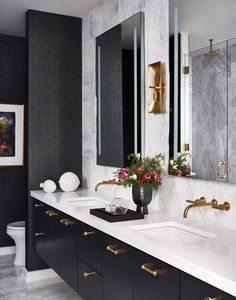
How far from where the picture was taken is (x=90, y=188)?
3.58 metres

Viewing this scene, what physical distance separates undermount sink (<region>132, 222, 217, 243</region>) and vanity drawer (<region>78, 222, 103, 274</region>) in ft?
0.92

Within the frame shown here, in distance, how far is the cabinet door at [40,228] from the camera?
10.3 ft

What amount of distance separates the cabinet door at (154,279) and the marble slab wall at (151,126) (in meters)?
0.54

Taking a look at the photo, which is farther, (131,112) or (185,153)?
(131,112)

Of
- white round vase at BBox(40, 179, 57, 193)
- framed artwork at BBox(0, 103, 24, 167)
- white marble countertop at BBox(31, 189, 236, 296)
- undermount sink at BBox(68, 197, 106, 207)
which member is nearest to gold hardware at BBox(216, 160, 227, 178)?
white marble countertop at BBox(31, 189, 236, 296)

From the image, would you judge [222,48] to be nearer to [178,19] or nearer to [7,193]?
[178,19]

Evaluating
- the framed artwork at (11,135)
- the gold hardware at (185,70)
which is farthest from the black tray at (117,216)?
the framed artwork at (11,135)

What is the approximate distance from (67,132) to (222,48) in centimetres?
203

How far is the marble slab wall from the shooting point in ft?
6.88

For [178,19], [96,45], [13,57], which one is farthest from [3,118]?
[178,19]

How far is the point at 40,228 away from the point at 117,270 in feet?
4.88

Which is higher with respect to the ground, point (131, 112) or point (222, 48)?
point (222, 48)

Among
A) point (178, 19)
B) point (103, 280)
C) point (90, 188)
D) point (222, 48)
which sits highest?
point (178, 19)

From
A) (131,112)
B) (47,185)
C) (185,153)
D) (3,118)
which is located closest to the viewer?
(185,153)
